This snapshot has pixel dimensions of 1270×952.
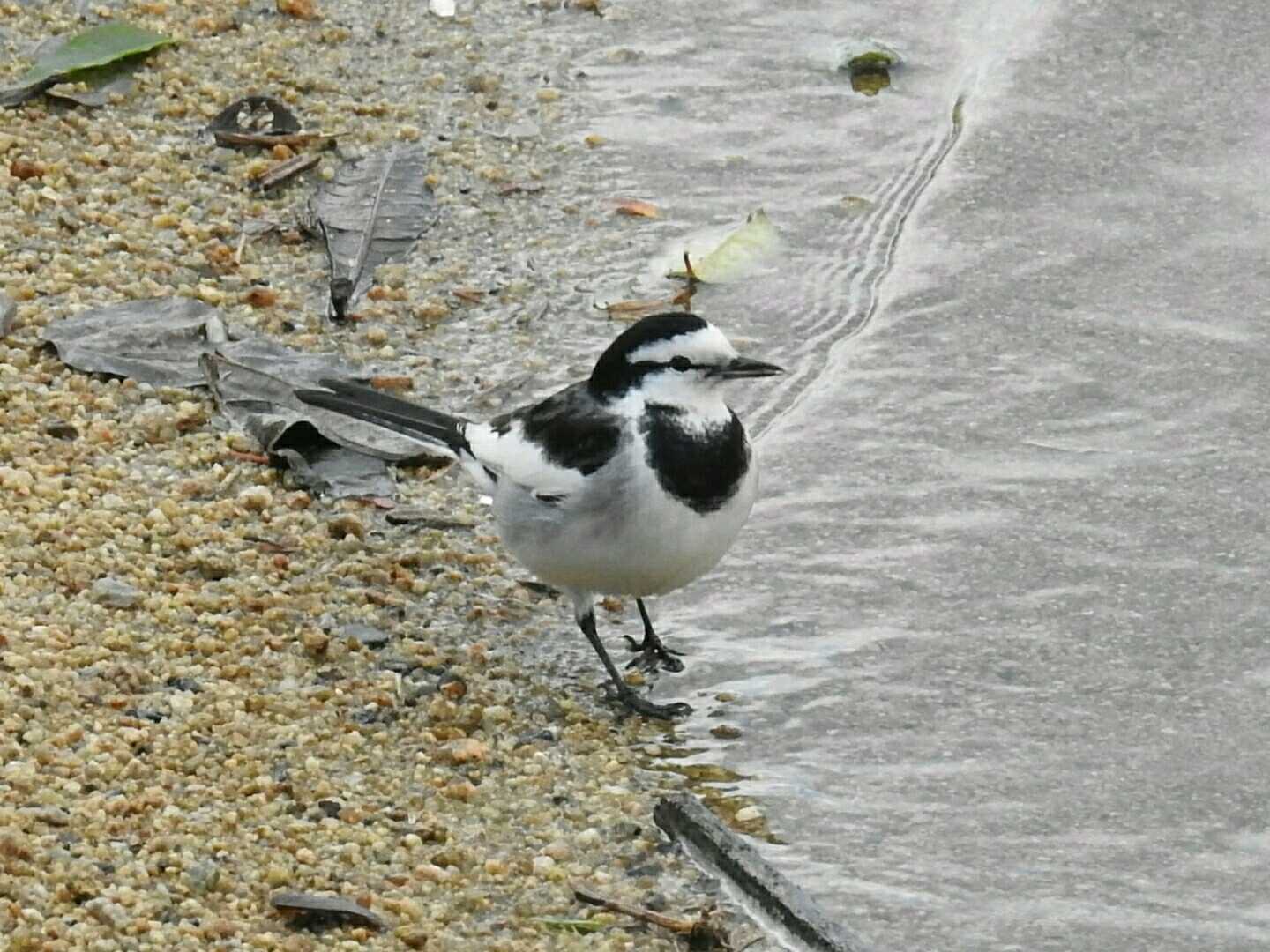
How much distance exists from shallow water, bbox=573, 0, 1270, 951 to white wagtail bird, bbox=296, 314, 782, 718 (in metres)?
0.34

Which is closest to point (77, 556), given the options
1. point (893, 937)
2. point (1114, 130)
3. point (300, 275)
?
point (300, 275)

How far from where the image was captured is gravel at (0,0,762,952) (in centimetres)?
409

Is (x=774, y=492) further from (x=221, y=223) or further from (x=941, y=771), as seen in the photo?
(x=221, y=223)

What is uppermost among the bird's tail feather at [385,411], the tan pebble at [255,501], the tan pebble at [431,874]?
the tan pebble at [431,874]

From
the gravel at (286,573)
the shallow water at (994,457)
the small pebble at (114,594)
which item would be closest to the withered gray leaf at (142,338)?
the gravel at (286,573)

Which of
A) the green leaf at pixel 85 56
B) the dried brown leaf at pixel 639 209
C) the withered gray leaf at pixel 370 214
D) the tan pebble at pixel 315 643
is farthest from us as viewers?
the green leaf at pixel 85 56

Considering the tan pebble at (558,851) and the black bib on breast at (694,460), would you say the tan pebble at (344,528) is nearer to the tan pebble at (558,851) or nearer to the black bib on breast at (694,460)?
the black bib on breast at (694,460)

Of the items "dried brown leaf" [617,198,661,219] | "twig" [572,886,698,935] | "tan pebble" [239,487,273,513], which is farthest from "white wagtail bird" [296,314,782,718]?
"dried brown leaf" [617,198,661,219]

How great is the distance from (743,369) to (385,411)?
930mm

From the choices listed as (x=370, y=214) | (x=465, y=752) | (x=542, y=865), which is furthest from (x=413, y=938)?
(x=370, y=214)

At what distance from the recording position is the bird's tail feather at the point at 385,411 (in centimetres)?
536

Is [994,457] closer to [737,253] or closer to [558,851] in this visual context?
[737,253]

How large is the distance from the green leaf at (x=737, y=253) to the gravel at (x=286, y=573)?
0.37 meters

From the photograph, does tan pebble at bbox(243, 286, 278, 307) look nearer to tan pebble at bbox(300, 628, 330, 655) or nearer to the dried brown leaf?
the dried brown leaf
